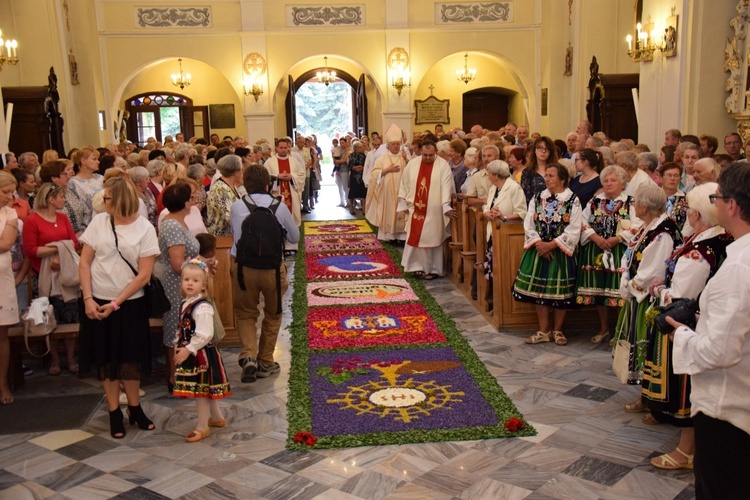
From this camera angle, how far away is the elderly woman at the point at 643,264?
4910 mm

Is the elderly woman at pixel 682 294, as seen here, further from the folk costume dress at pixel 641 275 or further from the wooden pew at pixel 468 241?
the wooden pew at pixel 468 241

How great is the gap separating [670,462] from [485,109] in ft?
61.8

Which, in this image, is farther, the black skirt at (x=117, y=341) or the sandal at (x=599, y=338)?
the sandal at (x=599, y=338)

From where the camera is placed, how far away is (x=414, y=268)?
390 inches

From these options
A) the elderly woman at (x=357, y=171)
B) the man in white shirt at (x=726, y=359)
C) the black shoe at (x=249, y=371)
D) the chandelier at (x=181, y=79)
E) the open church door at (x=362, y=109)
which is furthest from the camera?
the chandelier at (x=181, y=79)

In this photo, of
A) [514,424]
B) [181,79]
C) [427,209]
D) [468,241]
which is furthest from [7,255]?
[181,79]

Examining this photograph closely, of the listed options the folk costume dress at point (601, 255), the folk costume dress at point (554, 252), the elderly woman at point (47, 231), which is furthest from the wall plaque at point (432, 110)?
the elderly woman at point (47, 231)

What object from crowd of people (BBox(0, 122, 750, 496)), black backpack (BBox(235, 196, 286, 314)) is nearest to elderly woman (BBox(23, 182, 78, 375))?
crowd of people (BBox(0, 122, 750, 496))

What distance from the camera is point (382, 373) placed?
6.21 metres

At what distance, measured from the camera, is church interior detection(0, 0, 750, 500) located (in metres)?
4.54

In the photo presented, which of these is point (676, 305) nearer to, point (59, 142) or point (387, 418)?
point (387, 418)

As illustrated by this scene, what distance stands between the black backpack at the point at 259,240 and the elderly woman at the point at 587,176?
2805 millimetres

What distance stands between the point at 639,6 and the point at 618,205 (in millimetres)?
10022

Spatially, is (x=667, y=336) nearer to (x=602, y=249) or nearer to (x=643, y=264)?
(x=643, y=264)
